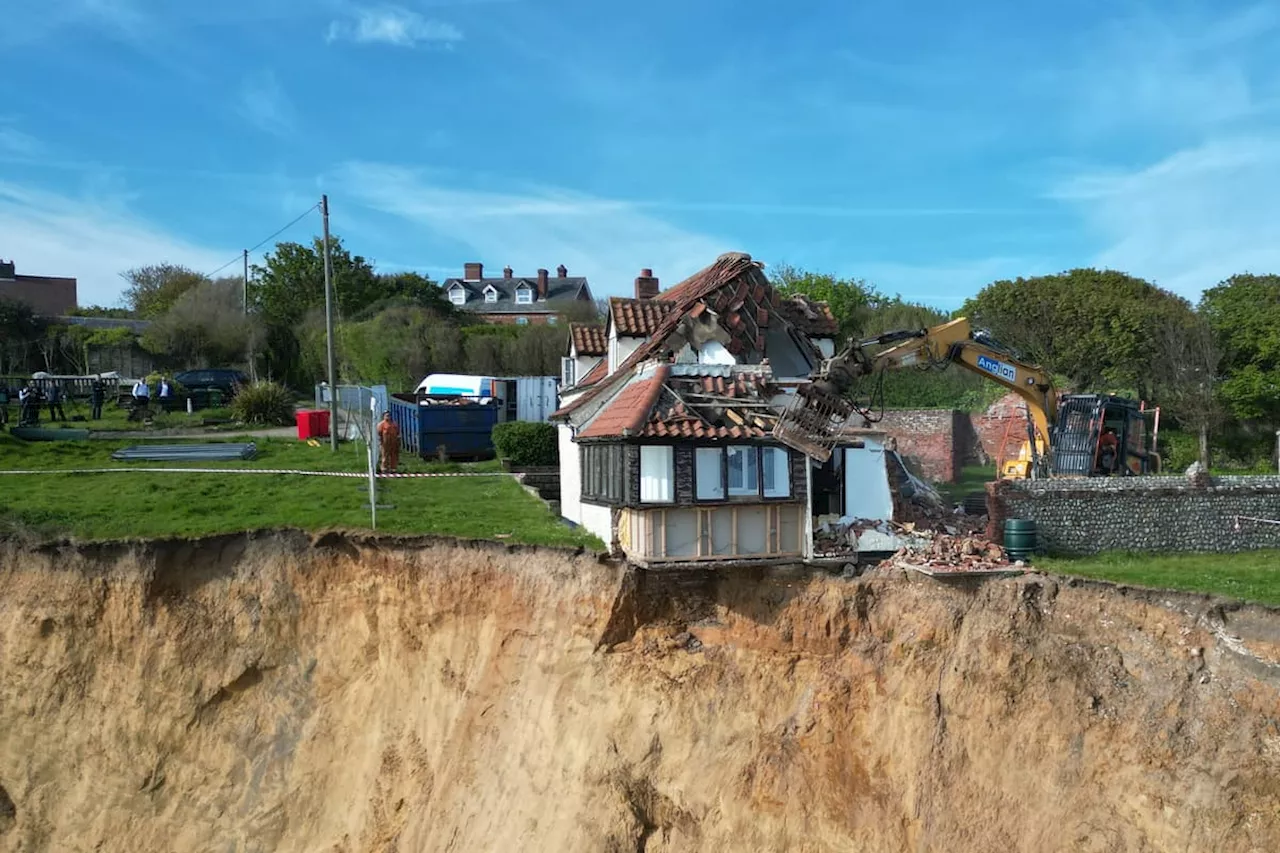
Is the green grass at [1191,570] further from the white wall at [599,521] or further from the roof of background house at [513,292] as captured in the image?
the roof of background house at [513,292]

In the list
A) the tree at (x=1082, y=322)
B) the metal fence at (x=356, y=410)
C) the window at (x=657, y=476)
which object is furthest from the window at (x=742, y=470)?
the tree at (x=1082, y=322)

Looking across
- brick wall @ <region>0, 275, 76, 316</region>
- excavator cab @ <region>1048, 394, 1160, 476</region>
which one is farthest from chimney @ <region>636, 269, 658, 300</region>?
brick wall @ <region>0, 275, 76, 316</region>

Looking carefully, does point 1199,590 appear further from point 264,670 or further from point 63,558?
point 63,558

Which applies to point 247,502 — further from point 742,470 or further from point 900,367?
point 900,367

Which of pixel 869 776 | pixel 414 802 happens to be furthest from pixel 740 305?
pixel 414 802

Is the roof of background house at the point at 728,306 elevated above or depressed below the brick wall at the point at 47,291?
below

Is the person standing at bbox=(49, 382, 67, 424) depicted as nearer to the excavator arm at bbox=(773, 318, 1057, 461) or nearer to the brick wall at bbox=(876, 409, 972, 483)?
the excavator arm at bbox=(773, 318, 1057, 461)
